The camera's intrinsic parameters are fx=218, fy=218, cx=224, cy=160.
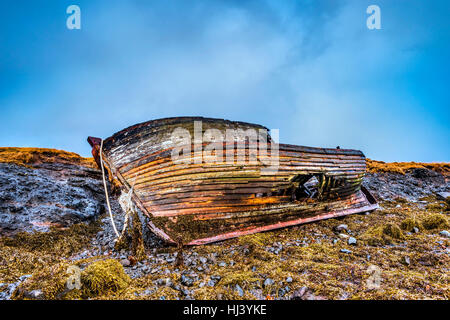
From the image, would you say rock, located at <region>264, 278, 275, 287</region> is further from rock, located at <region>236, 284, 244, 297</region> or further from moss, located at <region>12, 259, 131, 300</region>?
moss, located at <region>12, 259, 131, 300</region>

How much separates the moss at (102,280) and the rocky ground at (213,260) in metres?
0.01

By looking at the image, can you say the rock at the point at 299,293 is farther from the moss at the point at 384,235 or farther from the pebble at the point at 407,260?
the moss at the point at 384,235

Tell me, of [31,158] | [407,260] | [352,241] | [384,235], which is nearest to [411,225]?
[384,235]

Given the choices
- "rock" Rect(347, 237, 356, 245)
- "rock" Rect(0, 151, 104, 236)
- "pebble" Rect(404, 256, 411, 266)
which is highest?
"rock" Rect(0, 151, 104, 236)

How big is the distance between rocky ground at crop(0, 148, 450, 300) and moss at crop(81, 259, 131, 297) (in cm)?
1

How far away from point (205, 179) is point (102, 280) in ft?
8.80

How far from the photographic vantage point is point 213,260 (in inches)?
164

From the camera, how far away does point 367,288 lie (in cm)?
302

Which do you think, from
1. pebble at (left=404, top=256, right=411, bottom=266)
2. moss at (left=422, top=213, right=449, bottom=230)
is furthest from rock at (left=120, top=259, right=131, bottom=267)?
moss at (left=422, top=213, right=449, bottom=230)

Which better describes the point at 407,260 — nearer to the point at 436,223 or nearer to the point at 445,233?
the point at 445,233

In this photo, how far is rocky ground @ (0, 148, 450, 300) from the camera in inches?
118

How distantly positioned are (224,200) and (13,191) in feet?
23.0
